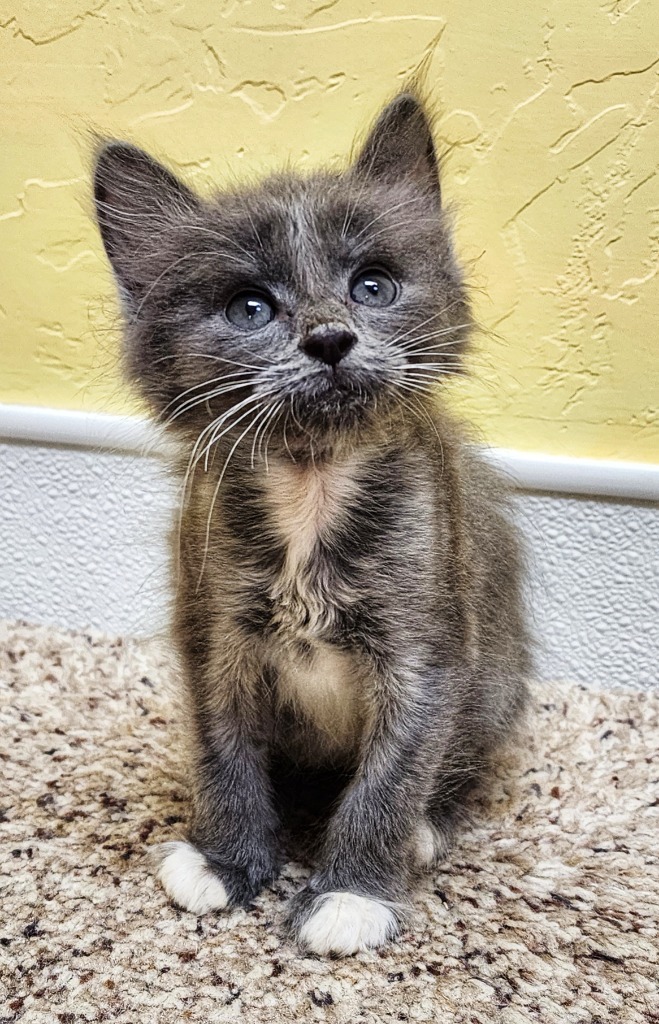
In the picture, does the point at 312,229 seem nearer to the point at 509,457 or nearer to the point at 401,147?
the point at 401,147

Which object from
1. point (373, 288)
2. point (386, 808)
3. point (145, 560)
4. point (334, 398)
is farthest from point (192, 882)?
point (145, 560)

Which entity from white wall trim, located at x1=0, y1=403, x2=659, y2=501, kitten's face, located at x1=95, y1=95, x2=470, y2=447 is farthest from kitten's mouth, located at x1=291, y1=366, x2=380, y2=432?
white wall trim, located at x1=0, y1=403, x2=659, y2=501

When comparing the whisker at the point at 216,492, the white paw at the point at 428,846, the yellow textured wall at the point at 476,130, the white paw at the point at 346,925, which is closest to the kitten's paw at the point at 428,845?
the white paw at the point at 428,846

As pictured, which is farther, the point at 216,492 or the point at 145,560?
the point at 145,560

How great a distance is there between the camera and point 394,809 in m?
0.99

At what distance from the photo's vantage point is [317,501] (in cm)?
100

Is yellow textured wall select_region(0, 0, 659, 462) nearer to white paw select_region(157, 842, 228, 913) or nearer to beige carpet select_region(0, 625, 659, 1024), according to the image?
beige carpet select_region(0, 625, 659, 1024)

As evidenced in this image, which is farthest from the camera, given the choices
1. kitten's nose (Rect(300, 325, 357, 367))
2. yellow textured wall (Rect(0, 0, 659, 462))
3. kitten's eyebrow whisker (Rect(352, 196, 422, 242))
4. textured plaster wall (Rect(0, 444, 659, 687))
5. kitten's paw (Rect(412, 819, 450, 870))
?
textured plaster wall (Rect(0, 444, 659, 687))

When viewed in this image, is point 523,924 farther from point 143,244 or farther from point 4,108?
point 4,108

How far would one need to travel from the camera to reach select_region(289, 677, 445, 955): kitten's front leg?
0.99 meters

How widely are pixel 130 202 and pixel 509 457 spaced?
82 cm

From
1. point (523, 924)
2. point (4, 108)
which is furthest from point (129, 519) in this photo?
point (523, 924)

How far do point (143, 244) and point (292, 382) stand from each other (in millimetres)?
288

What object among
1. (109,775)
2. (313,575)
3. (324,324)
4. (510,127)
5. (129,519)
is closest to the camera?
(324,324)
